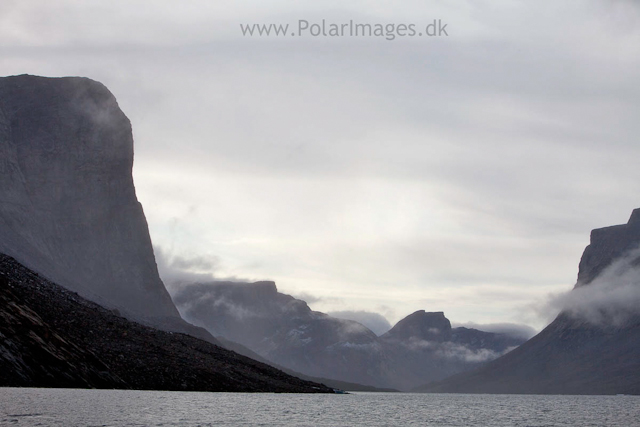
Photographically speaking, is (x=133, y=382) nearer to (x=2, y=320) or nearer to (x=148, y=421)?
(x=2, y=320)

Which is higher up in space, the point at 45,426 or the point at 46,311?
the point at 46,311

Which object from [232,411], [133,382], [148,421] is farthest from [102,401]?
[133,382]

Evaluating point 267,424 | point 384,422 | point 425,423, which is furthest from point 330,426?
point 425,423

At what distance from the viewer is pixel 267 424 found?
343 ft

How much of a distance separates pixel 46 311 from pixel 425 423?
116 metres

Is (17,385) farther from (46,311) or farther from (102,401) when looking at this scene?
(46,311)

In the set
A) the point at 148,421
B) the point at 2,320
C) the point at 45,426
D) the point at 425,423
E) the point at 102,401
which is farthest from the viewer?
the point at 2,320

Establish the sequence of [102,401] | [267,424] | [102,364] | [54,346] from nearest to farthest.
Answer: [267,424] → [102,401] → [54,346] → [102,364]

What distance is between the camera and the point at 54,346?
6225 inches

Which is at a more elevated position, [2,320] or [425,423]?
[2,320]

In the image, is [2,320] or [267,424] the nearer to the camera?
[267,424]

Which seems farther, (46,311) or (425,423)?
(46,311)

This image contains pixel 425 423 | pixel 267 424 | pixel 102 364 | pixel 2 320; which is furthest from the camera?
pixel 102 364

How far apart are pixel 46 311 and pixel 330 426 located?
118m
